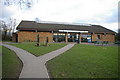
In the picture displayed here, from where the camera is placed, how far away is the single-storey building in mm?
35375

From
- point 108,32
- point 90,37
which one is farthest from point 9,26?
point 108,32

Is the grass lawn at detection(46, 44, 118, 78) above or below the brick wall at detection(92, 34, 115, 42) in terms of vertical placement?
below

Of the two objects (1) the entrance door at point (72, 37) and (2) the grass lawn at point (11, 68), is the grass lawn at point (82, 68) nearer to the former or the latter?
(2) the grass lawn at point (11, 68)

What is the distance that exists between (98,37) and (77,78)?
124 feet

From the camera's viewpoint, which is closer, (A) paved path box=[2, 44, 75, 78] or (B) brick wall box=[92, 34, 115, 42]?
(A) paved path box=[2, 44, 75, 78]

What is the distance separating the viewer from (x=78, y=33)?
4019 centimetres

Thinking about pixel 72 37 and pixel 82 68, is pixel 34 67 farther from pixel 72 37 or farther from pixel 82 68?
pixel 72 37

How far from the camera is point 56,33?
3800 centimetres

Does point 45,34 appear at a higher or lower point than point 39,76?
higher

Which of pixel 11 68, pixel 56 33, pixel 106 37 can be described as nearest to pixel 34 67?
pixel 11 68

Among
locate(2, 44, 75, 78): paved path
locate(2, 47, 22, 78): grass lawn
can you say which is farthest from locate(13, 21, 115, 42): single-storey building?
locate(2, 47, 22, 78): grass lawn

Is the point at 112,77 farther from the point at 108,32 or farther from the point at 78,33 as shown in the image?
the point at 108,32

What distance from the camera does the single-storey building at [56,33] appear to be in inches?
1393

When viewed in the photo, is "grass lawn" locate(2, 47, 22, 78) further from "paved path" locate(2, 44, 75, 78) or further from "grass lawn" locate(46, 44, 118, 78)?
"grass lawn" locate(46, 44, 118, 78)
